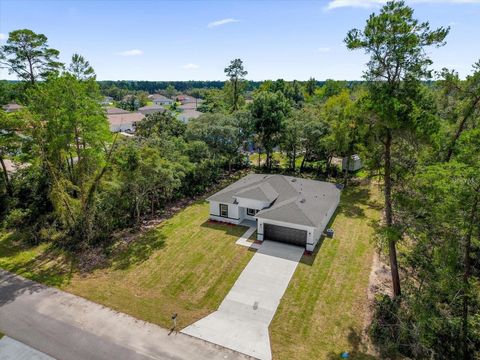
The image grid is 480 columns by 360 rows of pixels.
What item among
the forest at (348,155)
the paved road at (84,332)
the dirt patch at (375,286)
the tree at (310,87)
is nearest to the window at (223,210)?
the forest at (348,155)

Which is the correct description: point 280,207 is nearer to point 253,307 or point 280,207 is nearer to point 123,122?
point 253,307

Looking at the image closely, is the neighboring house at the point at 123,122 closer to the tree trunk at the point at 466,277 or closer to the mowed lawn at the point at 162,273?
the mowed lawn at the point at 162,273

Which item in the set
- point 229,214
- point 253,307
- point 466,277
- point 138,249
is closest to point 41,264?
point 138,249

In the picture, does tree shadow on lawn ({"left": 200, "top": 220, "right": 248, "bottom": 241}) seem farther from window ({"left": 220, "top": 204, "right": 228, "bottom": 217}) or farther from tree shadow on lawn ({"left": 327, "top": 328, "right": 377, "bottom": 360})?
tree shadow on lawn ({"left": 327, "top": 328, "right": 377, "bottom": 360})

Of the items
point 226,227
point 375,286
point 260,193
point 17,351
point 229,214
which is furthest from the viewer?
point 229,214

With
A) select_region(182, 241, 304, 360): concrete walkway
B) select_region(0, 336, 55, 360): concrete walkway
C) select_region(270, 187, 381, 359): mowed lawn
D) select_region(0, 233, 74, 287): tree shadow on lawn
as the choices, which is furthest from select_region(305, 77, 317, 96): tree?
select_region(0, 336, 55, 360): concrete walkway

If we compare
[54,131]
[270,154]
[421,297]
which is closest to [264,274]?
[421,297]
